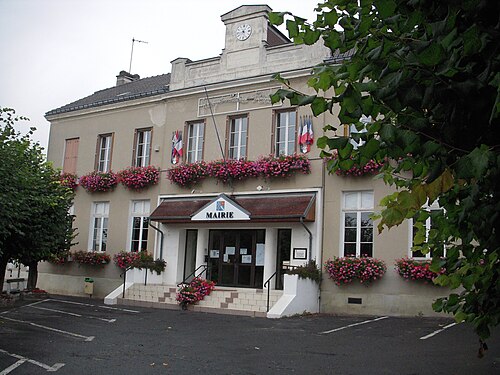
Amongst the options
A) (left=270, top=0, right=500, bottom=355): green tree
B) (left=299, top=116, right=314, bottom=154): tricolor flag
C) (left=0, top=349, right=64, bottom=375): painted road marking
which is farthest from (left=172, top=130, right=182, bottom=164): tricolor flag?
(left=270, top=0, right=500, bottom=355): green tree

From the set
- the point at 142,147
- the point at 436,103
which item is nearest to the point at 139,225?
the point at 142,147

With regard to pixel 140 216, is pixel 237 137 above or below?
A: above

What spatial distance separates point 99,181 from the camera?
2245 centimetres

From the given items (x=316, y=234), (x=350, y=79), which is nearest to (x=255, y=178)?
(x=316, y=234)

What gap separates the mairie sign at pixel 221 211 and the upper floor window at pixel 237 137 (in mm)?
1872

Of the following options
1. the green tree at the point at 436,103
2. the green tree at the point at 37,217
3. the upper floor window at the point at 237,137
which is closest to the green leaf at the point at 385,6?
the green tree at the point at 436,103

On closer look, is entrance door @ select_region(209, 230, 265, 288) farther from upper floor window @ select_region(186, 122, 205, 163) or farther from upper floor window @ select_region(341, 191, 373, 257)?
upper floor window @ select_region(341, 191, 373, 257)

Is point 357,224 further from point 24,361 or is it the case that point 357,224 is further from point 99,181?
point 24,361

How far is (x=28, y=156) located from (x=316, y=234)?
8.85 m

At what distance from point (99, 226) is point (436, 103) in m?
21.1

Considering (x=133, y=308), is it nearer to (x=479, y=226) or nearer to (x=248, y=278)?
(x=248, y=278)

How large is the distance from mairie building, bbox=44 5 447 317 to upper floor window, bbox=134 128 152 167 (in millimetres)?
44

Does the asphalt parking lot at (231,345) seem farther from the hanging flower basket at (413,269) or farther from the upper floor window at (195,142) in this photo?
the upper floor window at (195,142)

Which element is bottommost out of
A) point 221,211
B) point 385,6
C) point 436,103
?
point 436,103
